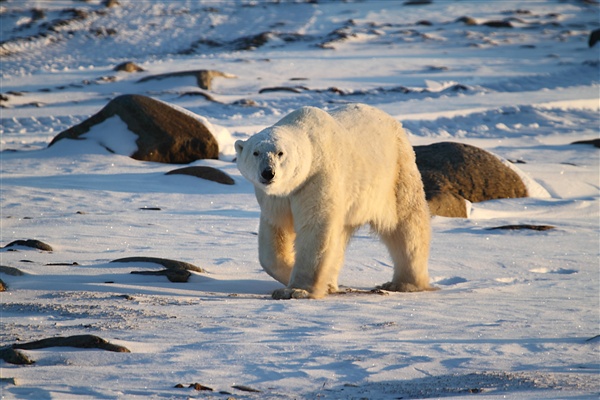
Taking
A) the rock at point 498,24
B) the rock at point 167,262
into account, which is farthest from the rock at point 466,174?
the rock at point 498,24

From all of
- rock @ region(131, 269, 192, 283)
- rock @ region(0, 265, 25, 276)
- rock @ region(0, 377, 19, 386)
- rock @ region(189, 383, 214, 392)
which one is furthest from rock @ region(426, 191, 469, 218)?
rock @ region(0, 377, 19, 386)

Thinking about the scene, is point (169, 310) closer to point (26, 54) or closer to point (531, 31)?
point (26, 54)

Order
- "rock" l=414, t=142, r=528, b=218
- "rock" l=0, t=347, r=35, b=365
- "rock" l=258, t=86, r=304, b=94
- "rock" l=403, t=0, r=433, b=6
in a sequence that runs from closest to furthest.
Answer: "rock" l=0, t=347, r=35, b=365 < "rock" l=414, t=142, r=528, b=218 < "rock" l=258, t=86, r=304, b=94 < "rock" l=403, t=0, r=433, b=6

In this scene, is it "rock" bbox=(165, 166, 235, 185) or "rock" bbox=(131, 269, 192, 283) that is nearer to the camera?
"rock" bbox=(131, 269, 192, 283)

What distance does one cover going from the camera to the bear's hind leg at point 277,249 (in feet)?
19.8

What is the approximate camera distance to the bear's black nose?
531 centimetres

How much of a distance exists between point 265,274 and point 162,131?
21.5 feet

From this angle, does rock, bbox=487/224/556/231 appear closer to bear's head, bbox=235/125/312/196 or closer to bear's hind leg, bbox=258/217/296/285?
bear's hind leg, bbox=258/217/296/285

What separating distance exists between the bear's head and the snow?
0.76 meters

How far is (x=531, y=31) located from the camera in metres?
30.7

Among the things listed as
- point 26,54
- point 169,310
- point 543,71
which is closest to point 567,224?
point 169,310

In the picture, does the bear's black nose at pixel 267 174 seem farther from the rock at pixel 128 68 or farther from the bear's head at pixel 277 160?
the rock at pixel 128 68

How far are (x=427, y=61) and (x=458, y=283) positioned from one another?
19295 millimetres

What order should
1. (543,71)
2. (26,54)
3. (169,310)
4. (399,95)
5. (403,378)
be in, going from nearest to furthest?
(403,378)
(169,310)
(399,95)
(543,71)
(26,54)
